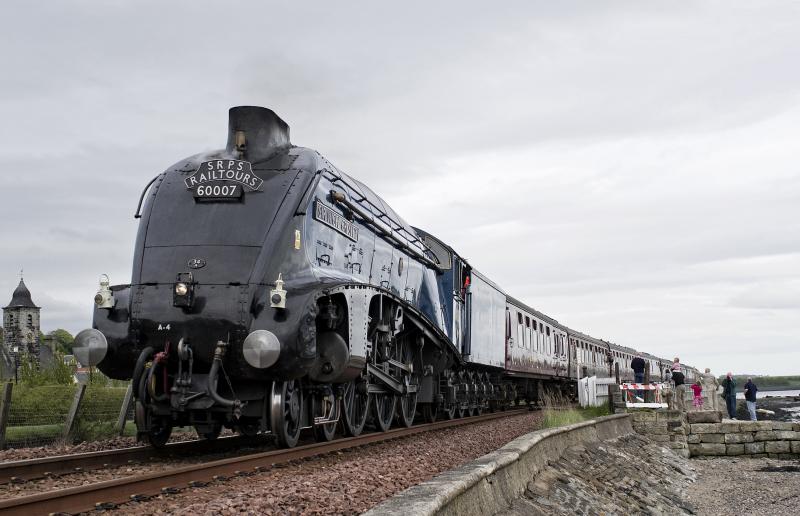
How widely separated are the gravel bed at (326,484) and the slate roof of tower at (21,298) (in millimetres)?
73939

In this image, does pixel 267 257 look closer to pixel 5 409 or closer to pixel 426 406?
pixel 5 409

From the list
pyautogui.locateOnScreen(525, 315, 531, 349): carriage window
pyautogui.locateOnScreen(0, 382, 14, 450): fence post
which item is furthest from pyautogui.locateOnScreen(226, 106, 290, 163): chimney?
pyautogui.locateOnScreen(525, 315, 531, 349): carriage window

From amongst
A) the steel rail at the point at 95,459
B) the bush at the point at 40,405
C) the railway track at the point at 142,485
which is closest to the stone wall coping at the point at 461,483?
the railway track at the point at 142,485

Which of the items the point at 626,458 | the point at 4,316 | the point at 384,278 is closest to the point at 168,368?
the point at 384,278

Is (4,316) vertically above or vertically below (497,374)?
above

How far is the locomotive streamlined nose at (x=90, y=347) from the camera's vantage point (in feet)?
26.3

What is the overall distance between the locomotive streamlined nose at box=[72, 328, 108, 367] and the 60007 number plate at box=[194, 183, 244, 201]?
1.83m

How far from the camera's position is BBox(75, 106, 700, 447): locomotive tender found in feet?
26.1

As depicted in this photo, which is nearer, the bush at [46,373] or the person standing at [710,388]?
the bush at [46,373]

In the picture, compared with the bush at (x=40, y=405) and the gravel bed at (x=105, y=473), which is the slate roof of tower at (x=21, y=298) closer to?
the bush at (x=40, y=405)

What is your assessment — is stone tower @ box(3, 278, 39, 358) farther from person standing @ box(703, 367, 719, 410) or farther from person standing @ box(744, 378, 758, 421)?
person standing @ box(744, 378, 758, 421)

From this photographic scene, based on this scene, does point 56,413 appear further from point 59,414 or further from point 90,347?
point 90,347

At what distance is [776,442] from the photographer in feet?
60.8

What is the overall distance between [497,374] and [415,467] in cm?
1344
